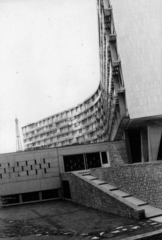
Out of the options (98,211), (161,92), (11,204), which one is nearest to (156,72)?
(161,92)

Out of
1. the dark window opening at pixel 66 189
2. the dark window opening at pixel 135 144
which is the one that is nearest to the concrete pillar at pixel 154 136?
the dark window opening at pixel 135 144

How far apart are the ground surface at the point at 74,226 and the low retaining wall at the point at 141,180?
1.93m

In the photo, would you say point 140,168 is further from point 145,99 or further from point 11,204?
point 11,204

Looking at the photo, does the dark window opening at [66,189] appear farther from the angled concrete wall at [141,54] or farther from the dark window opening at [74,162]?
the angled concrete wall at [141,54]

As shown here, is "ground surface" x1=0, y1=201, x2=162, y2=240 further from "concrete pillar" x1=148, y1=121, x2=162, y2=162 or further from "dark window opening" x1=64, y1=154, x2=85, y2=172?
"dark window opening" x1=64, y1=154, x2=85, y2=172

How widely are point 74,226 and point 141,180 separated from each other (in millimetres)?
4304

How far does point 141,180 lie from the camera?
15.6 meters

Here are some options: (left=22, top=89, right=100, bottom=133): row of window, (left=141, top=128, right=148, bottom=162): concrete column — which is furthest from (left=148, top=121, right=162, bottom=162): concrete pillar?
(left=22, top=89, right=100, bottom=133): row of window

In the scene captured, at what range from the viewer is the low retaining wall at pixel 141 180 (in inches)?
568

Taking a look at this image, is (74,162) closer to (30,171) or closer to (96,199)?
(30,171)

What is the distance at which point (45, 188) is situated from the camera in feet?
85.5

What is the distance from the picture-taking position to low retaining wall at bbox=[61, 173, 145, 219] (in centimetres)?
1415

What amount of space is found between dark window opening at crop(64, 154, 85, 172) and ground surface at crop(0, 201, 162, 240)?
30.7ft

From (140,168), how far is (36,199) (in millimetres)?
13350
